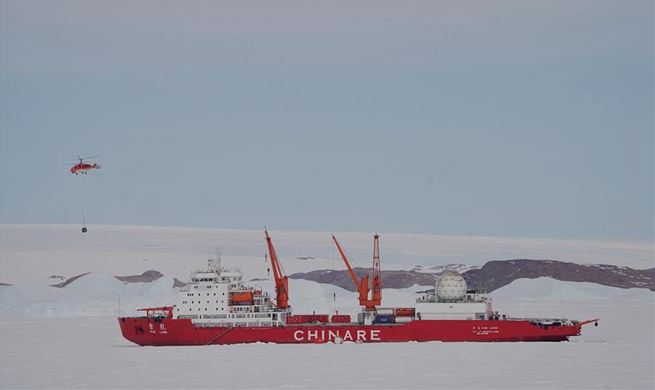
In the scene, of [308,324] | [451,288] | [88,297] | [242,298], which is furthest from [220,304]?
[88,297]

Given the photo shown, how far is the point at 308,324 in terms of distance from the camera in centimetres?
6750

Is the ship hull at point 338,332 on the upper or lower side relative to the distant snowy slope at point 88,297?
lower

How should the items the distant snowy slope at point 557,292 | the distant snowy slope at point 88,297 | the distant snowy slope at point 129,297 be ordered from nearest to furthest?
1. the distant snowy slope at point 129,297
2. the distant snowy slope at point 88,297
3. the distant snowy slope at point 557,292

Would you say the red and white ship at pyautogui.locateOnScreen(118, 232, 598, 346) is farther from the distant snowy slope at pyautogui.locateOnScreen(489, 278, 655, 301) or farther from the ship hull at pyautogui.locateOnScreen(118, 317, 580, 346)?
the distant snowy slope at pyautogui.locateOnScreen(489, 278, 655, 301)

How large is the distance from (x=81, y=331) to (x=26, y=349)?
18.9 metres

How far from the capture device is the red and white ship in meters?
64.6

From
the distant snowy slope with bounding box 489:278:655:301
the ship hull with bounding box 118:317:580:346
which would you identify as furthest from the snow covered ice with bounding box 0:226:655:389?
the distant snowy slope with bounding box 489:278:655:301

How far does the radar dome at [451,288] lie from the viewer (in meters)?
66.8

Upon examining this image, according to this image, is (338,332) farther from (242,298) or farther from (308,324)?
(242,298)

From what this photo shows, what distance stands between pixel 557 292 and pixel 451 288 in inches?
2265

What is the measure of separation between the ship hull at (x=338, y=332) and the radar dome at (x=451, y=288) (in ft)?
8.01

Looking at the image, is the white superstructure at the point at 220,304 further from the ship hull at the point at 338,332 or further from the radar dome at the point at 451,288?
the radar dome at the point at 451,288

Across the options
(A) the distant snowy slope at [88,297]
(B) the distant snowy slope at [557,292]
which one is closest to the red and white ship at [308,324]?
(A) the distant snowy slope at [88,297]

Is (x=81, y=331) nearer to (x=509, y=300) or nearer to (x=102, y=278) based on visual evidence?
(x=102, y=278)
